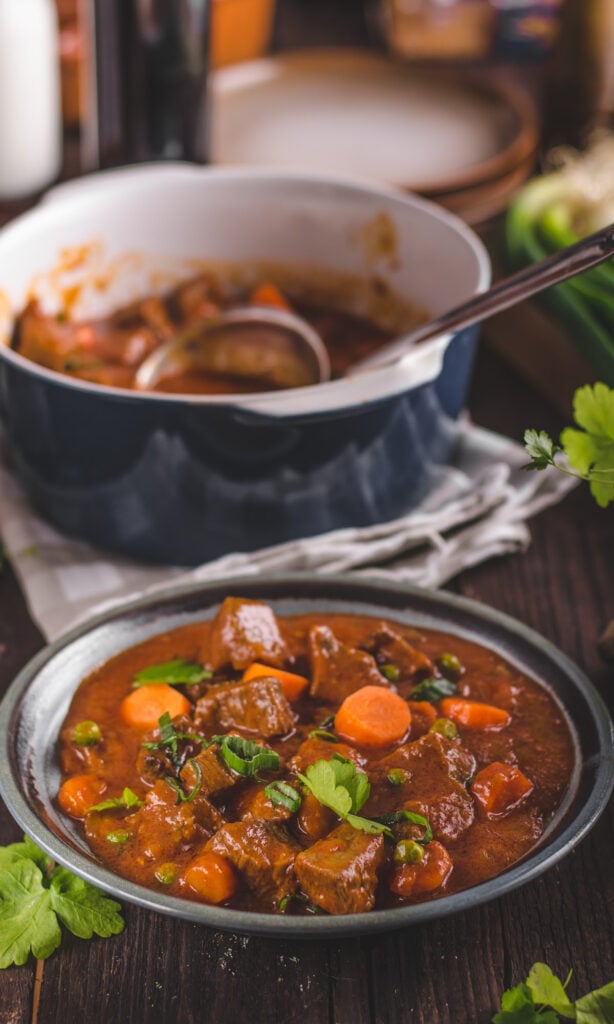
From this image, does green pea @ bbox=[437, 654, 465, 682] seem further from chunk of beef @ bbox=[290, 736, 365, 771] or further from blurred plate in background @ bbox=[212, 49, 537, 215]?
blurred plate in background @ bbox=[212, 49, 537, 215]

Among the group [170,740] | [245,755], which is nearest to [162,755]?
[170,740]

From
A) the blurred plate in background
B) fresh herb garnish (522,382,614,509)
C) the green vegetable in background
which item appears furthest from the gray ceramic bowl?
the blurred plate in background

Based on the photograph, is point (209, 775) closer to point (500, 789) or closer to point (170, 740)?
point (170, 740)

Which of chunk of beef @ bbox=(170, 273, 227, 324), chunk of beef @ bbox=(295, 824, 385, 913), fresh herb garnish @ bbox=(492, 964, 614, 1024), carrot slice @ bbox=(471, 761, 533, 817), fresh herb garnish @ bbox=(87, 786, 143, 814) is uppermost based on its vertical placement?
chunk of beef @ bbox=(295, 824, 385, 913)

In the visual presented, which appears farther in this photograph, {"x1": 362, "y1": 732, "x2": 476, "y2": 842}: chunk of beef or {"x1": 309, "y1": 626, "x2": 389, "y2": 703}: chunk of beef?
{"x1": 309, "y1": 626, "x2": 389, "y2": 703}: chunk of beef

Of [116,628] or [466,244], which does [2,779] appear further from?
[466,244]

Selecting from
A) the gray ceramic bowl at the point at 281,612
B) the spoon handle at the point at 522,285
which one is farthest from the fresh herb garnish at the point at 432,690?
the spoon handle at the point at 522,285

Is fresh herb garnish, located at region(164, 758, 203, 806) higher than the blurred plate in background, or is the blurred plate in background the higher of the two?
fresh herb garnish, located at region(164, 758, 203, 806)
